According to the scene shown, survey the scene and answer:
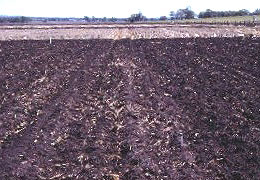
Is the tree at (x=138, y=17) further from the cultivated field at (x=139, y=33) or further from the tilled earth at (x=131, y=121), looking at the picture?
the tilled earth at (x=131, y=121)

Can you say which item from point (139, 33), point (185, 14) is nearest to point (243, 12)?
point (185, 14)

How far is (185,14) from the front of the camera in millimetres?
156000

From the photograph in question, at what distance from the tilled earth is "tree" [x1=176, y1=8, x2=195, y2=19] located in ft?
423

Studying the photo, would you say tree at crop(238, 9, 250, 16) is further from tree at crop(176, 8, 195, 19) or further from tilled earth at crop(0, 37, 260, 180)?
tilled earth at crop(0, 37, 260, 180)

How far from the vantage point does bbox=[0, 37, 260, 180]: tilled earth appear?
10227mm

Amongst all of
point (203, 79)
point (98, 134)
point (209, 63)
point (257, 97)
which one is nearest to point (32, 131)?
point (98, 134)

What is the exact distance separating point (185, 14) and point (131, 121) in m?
146

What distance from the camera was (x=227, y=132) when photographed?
12281 mm

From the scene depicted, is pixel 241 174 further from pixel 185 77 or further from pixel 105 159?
pixel 185 77

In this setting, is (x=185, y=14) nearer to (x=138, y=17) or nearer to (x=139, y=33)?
(x=138, y=17)

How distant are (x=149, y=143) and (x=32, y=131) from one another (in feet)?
11.0

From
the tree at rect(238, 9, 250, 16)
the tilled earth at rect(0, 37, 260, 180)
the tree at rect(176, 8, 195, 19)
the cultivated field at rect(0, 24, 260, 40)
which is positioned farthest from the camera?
the tree at rect(176, 8, 195, 19)

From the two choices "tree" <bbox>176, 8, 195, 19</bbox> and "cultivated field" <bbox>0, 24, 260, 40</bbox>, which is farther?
"tree" <bbox>176, 8, 195, 19</bbox>

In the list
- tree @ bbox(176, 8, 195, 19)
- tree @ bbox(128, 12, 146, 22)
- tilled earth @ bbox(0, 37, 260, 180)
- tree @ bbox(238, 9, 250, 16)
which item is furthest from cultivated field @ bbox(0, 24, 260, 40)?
tree @ bbox(176, 8, 195, 19)
